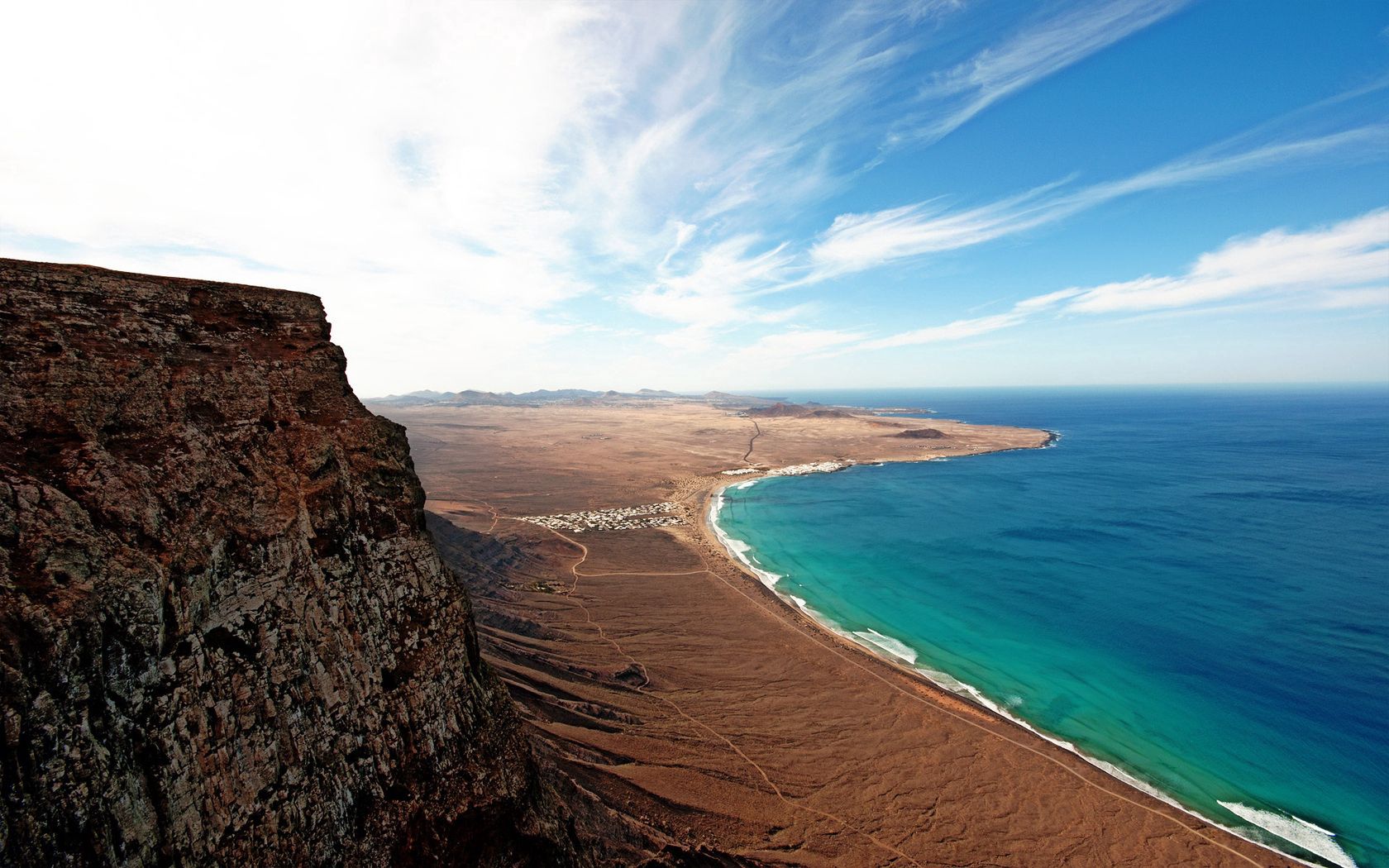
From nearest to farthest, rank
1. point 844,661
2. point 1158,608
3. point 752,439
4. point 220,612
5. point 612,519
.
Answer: point 220,612 → point 844,661 → point 1158,608 → point 612,519 → point 752,439

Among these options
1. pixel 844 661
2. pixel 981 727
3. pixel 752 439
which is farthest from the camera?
pixel 752 439

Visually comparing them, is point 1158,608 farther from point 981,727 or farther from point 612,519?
point 612,519

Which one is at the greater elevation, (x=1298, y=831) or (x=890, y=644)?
(x=890, y=644)

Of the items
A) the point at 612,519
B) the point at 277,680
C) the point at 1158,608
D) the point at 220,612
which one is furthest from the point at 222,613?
the point at 1158,608

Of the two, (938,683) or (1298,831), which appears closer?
(1298,831)

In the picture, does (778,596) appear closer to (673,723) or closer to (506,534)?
(673,723)

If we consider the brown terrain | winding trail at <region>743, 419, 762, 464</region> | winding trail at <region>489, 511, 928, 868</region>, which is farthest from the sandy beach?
winding trail at <region>743, 419, 762, 464</region>

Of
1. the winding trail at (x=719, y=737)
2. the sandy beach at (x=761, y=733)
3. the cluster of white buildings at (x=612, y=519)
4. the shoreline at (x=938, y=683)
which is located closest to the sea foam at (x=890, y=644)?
the shoreline at (x=938, y=683)
